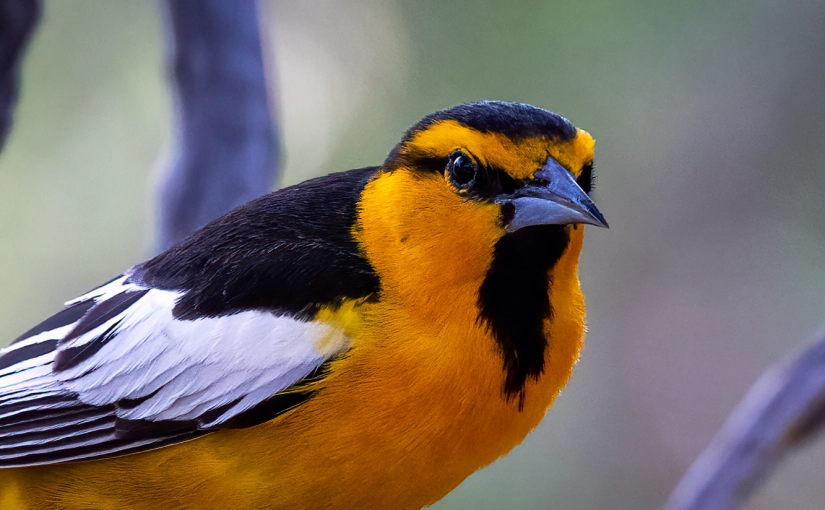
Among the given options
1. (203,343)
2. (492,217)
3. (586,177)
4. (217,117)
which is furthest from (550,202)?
(217,117)

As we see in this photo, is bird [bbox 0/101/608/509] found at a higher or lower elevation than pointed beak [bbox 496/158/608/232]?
lower

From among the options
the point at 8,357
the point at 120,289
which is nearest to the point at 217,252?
the point at 120,289

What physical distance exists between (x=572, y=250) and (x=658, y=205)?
334cm

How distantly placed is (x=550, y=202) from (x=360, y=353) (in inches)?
20.9

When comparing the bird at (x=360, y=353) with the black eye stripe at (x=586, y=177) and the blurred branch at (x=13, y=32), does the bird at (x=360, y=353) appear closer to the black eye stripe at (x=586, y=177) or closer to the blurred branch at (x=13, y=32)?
the black eye stripe at (x=586, y=177)

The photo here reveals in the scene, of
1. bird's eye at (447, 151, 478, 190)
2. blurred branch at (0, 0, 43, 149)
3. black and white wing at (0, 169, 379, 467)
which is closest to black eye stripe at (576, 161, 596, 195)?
bird's eye at (447, 151, 478, 190)

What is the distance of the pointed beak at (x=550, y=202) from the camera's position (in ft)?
6.36

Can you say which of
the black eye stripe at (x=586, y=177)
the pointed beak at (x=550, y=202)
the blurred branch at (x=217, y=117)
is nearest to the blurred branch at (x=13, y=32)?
the blurred branch at (x=217, y=117)

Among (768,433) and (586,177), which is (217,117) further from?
(768,433)

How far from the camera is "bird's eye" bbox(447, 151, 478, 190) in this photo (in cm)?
209

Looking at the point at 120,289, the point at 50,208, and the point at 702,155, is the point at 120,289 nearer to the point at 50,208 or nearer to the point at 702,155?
the point at 50,208

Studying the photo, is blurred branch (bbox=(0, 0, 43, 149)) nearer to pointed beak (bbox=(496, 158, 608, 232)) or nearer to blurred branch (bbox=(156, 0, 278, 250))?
blurred branch (bbox=(156, 0, 278, 250))

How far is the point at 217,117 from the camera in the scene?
3.29m

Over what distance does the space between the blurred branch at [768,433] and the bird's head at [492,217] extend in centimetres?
73
